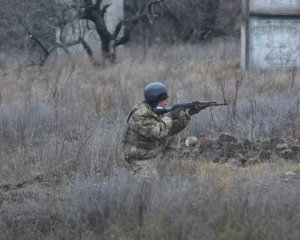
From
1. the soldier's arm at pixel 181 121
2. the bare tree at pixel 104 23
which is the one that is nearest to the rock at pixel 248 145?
the soldier's arm at pixel 181 121

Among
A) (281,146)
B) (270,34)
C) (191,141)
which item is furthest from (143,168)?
(270,34)

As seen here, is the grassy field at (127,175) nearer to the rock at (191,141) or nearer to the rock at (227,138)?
the rock at (227,138)

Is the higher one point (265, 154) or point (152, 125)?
point (152, 125)

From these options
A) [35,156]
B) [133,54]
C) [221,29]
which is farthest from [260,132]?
[221,29]

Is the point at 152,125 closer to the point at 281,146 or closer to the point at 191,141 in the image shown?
the point at 191,141

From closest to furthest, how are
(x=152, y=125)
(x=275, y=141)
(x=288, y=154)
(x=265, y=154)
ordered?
(x=152, y=125) < (x=288, y=154) < (x=265, y=154) < (x=275, y=141)

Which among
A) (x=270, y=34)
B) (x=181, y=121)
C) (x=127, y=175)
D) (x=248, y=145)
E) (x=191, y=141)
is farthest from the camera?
(x=270, y=34)

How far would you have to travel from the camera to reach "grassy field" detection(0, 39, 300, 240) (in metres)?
5.88

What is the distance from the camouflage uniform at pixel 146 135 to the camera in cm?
756

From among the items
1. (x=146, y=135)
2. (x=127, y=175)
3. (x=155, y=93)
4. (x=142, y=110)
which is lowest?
(x=127, y=175)

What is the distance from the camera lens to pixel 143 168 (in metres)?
7.60

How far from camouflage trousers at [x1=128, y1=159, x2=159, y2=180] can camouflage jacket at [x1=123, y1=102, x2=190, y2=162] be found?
5 centimetres

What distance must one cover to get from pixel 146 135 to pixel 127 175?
2.71 feet

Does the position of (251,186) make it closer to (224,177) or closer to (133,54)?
(224,177)
